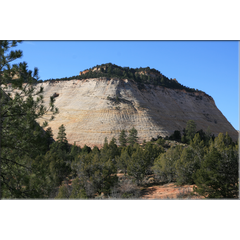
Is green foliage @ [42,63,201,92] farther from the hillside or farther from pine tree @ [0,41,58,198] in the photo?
pine tree @ [0,41,58,198]

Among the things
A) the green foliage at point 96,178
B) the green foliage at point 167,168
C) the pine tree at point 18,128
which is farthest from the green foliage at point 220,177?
the pine tree at point 18,128

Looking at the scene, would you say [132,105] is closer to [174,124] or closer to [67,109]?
[174,124]

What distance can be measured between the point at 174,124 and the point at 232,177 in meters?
53.6

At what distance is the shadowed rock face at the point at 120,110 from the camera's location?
51.5 m

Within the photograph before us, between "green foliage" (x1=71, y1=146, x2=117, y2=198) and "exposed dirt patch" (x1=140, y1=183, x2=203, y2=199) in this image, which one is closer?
"exposed dirt patch" (x1=140, y1=183, x2=203, y2=199)

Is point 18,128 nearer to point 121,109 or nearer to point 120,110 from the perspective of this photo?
point 120,110

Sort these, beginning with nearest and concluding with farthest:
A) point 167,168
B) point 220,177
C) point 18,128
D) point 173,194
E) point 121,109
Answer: point 18,128 → point 220,177 → point 173,194 → point 167,168 → point 121,109

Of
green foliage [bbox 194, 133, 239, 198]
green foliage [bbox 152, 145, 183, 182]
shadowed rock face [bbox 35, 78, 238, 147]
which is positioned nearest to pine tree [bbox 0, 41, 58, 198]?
green foliage [bbox 194, 133, 239, 198]

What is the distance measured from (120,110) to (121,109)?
72 cm

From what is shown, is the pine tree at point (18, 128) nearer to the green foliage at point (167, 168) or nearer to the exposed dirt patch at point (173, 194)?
the exposed dirt patch at point (173, 194)

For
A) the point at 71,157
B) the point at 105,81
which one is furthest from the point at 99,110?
the point at 71,157

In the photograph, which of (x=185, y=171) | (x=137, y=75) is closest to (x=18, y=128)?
(x=185, y=171)

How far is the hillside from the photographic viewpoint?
170 feet

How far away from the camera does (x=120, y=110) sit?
59531 mm
